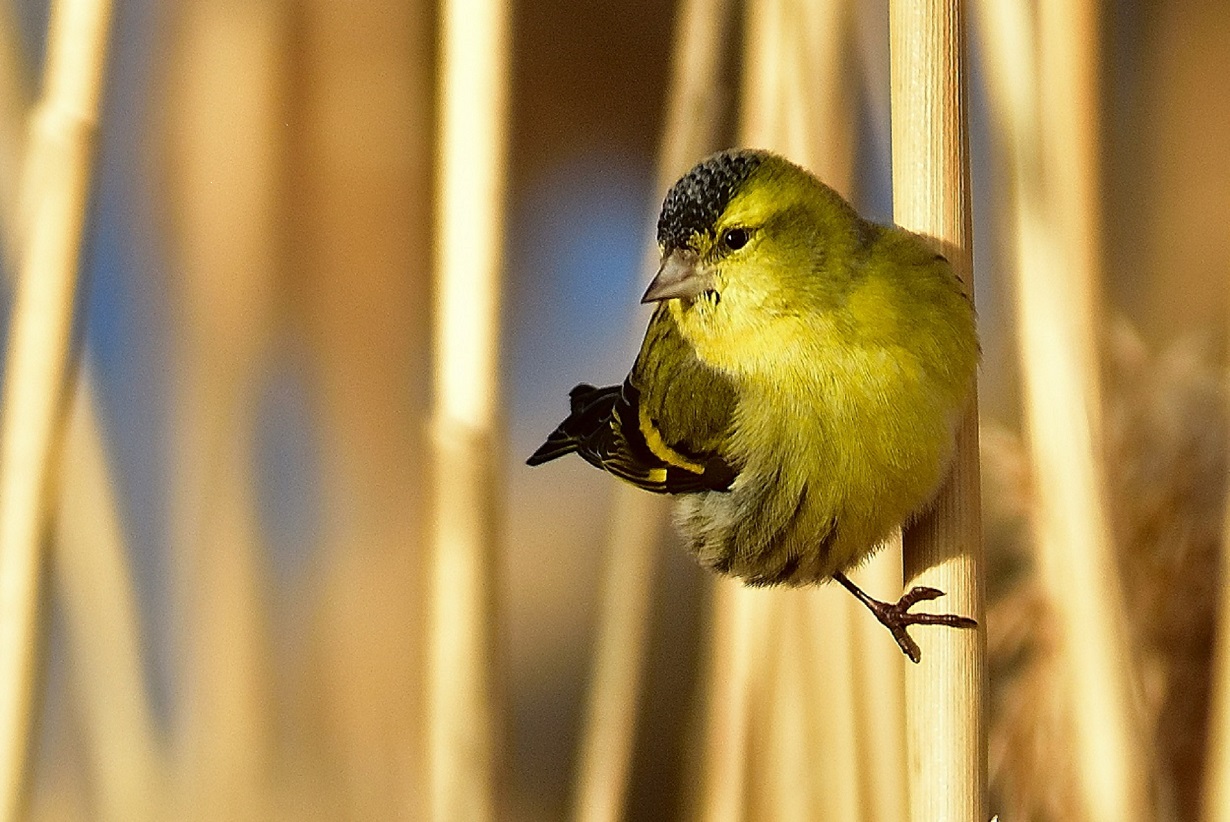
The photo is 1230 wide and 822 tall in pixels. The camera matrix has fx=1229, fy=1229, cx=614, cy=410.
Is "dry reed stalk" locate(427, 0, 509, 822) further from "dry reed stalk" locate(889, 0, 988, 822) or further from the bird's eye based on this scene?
"dry reed stalk" locate(889, 0, 988, 822)

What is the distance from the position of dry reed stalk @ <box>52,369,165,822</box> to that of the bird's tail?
2.03 ft

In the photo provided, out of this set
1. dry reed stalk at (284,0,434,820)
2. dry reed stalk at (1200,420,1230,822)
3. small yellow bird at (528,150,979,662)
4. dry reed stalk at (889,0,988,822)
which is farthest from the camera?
dry reed stalk at (284,0,434,820)

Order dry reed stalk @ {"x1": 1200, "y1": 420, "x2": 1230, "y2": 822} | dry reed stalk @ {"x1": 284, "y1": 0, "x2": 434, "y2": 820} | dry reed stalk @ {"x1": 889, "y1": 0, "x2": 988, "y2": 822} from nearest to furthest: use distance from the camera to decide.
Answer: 1. dry reed stalk @ {"x1": 889, "y1": 0, "x2": 988, "y2": 822}
2. dry reed stalk @ {"x1": 1200, "y1": 420, "x2": 1230, "y2": 822}
3. dry reed stalk @ {"x1": 284, "y1": 0, "x2": 434, "y2": 820}

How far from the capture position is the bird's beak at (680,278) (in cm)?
93

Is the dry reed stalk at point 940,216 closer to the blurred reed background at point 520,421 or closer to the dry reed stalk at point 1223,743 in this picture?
the blurred reed background at point 520,421

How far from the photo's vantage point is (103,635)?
152 centimetres

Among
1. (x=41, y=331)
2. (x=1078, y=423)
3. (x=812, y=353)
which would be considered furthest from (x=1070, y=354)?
(x=41, y=331)

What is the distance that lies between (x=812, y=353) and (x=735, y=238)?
4.2 inches

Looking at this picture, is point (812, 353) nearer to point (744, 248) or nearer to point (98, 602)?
point (744, 248)

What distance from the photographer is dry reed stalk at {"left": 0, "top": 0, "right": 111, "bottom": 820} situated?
1.08m

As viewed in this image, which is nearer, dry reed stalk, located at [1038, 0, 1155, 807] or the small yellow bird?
the small yellow bird

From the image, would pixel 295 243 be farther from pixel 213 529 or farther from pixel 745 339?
pixel 745 339

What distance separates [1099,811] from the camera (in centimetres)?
113

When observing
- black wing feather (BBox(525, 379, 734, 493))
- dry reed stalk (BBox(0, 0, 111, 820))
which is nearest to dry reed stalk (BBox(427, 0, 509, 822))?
black wing feather (BBox(525, 379, 734, 493))
